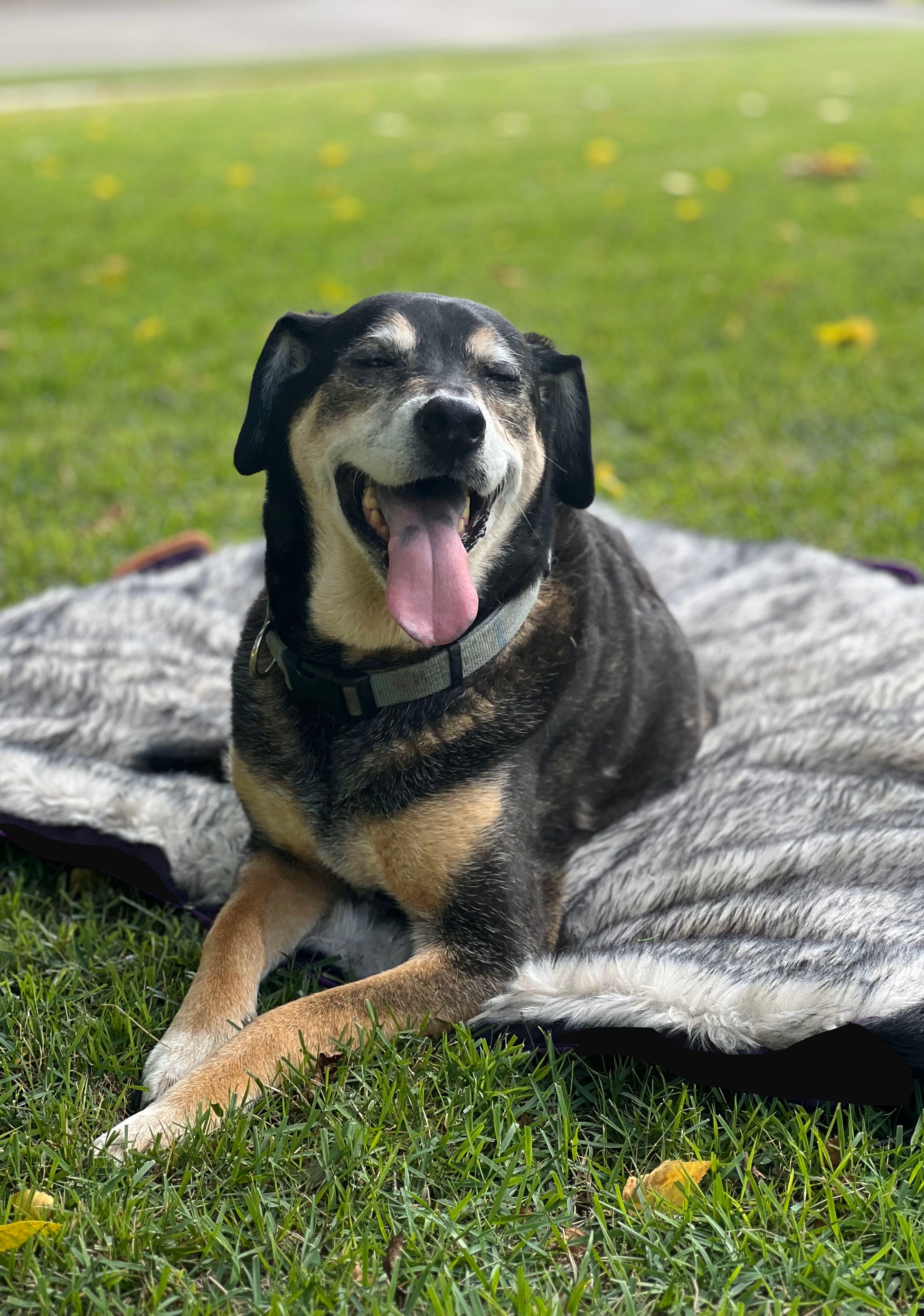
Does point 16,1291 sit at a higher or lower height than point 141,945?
higher

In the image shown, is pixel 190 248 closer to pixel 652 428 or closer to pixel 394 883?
pixel 652 428

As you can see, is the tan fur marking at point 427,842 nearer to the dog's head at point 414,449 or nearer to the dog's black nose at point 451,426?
Answer: the dog's head at point 414,449

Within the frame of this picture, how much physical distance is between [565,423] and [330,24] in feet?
104

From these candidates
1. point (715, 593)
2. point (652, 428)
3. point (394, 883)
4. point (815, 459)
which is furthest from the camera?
point (652, 428)

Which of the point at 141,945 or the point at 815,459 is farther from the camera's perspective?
the point at 815,459

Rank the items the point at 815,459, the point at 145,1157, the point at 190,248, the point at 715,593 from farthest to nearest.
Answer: the point at 190,248
the point at 815,459
the point at 715,593
the point at 145,1157

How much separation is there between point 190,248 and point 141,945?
755cm

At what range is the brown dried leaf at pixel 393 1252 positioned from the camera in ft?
7.36

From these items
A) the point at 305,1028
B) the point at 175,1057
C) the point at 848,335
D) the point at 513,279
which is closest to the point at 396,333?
the point at 305,1028

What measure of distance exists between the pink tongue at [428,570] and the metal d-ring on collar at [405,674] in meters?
0.11

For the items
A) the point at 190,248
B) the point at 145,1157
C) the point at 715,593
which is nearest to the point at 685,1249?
the point at 145,1157

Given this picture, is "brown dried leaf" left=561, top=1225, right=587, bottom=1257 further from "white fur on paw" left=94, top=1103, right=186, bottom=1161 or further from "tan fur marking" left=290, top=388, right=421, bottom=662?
"tan fur marking" left=290, top=388, right=421, bottom=662

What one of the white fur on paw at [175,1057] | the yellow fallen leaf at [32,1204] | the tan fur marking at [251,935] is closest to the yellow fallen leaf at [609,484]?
the tan fur marking at [251,935]

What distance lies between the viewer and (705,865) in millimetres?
3260
